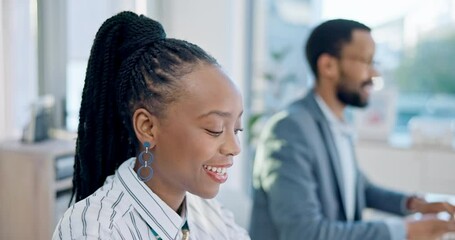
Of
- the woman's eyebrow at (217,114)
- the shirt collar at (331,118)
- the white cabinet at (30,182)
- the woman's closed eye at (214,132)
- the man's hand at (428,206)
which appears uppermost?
the woman's eyebrow at (217,114)

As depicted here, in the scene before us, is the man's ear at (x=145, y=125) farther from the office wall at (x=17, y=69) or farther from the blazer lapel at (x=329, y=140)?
the office wall at (x=17, y=69)

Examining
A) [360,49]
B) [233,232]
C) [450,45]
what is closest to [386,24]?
[450,45]

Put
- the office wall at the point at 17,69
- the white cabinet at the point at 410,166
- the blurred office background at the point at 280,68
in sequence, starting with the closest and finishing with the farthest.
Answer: the office wall at the point at 17,69 → the blurred office background at the point at 280,68 → the white cabinet at the point at 410,166

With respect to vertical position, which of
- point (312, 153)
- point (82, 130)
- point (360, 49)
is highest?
point (360, 49)

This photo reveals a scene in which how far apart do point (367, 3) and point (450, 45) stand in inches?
22.9

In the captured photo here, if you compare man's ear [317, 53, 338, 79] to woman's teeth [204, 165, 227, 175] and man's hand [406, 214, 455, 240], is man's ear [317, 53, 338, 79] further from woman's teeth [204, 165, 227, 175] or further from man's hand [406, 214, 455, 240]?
woman's teeth [204, 165, 227, 175]

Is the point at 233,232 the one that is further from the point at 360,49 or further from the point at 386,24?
the point at 386,24

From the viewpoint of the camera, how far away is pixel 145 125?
84 cm

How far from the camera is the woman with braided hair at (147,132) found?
81 centimetres

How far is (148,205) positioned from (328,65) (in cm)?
99

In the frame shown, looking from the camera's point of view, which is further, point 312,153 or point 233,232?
point 312,153

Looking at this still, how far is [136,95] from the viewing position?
0.85 m

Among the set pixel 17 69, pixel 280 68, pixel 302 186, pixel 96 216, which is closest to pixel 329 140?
pixel 302 186

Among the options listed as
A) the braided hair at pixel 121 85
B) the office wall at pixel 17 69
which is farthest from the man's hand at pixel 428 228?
the office wall at pixel 17 69
